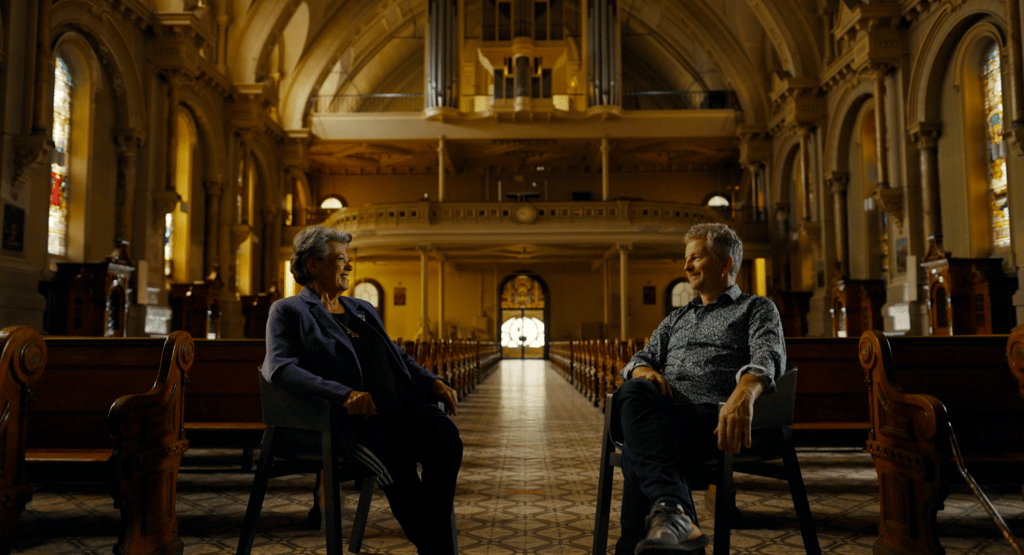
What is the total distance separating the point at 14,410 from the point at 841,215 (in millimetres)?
16221

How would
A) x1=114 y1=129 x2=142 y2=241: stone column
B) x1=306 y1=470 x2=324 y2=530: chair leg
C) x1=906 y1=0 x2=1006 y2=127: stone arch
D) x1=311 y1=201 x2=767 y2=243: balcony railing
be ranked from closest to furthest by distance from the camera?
x1=306 y1=470 x2=324 y2=530: chair leg, x1=906 y1=0 x2=1006 y2=127: stone arch, x1=114 y1=129 x2=142 y2=241: stone column, x1=311 y1=201 x2=767 y2=243: balcony railing

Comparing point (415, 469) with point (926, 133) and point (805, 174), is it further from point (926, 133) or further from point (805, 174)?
point (805, 174)

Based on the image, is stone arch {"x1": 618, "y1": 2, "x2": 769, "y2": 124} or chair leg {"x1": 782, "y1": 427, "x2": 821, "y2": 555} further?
stone arch {"x1": 618, "y1": 2, "x2": 769, "y2": 124}

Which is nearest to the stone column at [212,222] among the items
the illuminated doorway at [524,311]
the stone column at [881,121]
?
the illuminated doorway at [524,311]

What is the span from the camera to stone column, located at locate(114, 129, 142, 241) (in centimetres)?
1248

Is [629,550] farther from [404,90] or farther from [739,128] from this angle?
[404,90]

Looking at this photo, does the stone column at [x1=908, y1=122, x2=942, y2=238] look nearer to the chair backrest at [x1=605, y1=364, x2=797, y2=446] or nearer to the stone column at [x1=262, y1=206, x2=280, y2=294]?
the chair backrest at [x1=605, y1=364, x2=797, y2=446]

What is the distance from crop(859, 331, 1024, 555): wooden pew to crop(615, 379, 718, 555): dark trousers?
0.74 metres

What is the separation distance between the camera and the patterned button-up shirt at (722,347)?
2.56 m

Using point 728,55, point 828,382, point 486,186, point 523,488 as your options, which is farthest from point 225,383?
point 486,186

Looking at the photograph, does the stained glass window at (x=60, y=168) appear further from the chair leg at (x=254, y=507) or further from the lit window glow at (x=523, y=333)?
the lit window glow at (x=523, y=333)

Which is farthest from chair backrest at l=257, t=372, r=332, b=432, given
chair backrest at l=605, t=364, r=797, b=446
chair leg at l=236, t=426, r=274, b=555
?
chair backrest at l=605, t=364, r=797, b=446

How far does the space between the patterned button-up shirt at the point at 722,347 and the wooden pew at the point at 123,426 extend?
178 cm

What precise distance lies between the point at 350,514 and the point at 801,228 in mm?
15615
